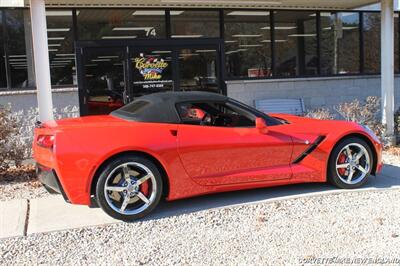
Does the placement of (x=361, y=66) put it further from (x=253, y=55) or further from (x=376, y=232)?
(x=376, y=232)

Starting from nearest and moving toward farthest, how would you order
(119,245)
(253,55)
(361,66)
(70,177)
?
1. (119,245)
2. (70,177)
3. (253,55)
4. (361,66)

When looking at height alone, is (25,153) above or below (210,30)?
below

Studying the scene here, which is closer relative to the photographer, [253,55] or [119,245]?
[119,245]

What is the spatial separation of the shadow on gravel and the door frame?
508 cm

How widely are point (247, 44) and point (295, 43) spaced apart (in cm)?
128

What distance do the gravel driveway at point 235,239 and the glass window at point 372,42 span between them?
7.99 metres

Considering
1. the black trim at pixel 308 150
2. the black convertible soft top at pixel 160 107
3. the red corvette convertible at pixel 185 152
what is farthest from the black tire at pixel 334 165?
the black convertible soft top at pixel 160 107

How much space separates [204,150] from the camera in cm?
547

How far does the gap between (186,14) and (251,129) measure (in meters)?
6.00

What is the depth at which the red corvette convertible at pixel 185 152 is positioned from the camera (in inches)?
200

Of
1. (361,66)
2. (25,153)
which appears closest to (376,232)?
(25,153)

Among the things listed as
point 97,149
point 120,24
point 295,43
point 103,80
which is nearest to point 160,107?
point 97,149

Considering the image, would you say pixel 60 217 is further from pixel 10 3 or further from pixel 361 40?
pixel 361 40

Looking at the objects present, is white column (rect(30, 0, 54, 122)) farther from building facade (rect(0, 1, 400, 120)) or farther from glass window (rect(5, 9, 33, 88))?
glass window (rect(5, 9, 33, 88))
